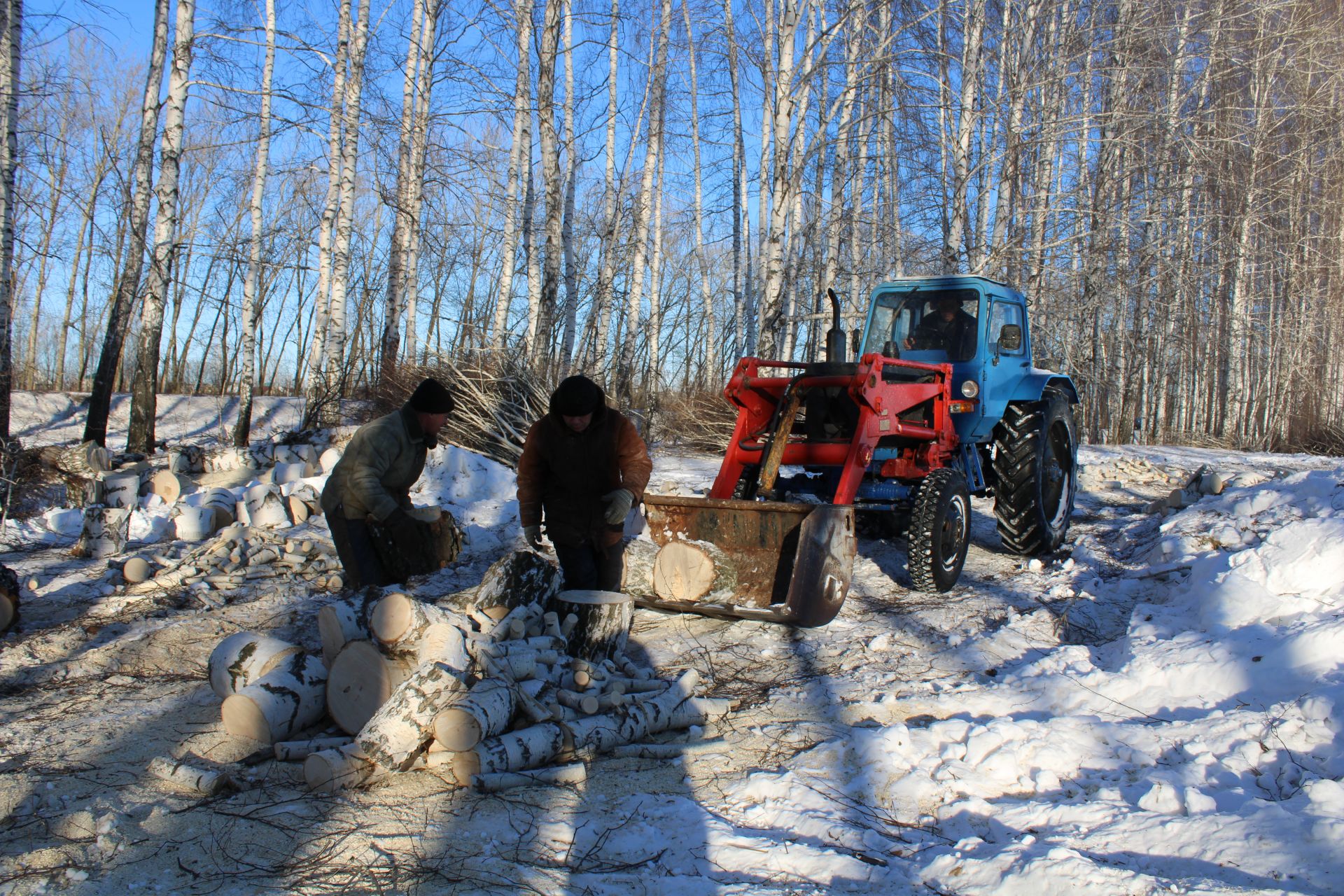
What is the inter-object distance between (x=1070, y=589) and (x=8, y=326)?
10699mm

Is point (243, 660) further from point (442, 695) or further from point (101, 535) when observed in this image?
point (101, 535)

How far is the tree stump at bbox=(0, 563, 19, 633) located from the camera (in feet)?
17.3

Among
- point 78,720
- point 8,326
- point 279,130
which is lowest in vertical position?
point 78,720

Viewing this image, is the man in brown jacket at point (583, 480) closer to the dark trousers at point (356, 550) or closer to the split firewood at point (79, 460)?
the dark trousers at point (356, 550)

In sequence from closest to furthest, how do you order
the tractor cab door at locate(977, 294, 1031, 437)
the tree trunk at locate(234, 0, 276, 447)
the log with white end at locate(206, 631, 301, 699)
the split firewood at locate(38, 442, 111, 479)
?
the log with white end at locate(206, 631, 301, 699) → the tractor cab door at locate(977, 294, 1031, 437) → the split firewood at locate(38, 442, 111, 479) → the tree trunk at locate(234, 0, 276, 447)

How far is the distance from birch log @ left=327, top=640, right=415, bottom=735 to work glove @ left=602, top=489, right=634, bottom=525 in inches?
53.0

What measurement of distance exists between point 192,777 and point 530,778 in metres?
1.24

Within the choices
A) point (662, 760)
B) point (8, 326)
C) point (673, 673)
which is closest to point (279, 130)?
point (8, 326)

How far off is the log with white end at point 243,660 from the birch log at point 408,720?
2.46 ft

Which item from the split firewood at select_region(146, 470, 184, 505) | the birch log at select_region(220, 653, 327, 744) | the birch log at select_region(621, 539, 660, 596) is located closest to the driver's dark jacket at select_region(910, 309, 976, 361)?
the birch log at select_region(621, 539, 660, 596)

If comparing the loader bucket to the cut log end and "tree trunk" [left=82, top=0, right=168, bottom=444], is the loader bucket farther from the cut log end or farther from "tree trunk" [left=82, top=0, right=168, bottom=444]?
"tree trunk" [left=82, top=0, right=168, bottom=444]

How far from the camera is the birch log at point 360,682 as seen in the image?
12.7ft

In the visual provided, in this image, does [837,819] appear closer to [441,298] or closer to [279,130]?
[279,130]

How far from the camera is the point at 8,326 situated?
968 cm
